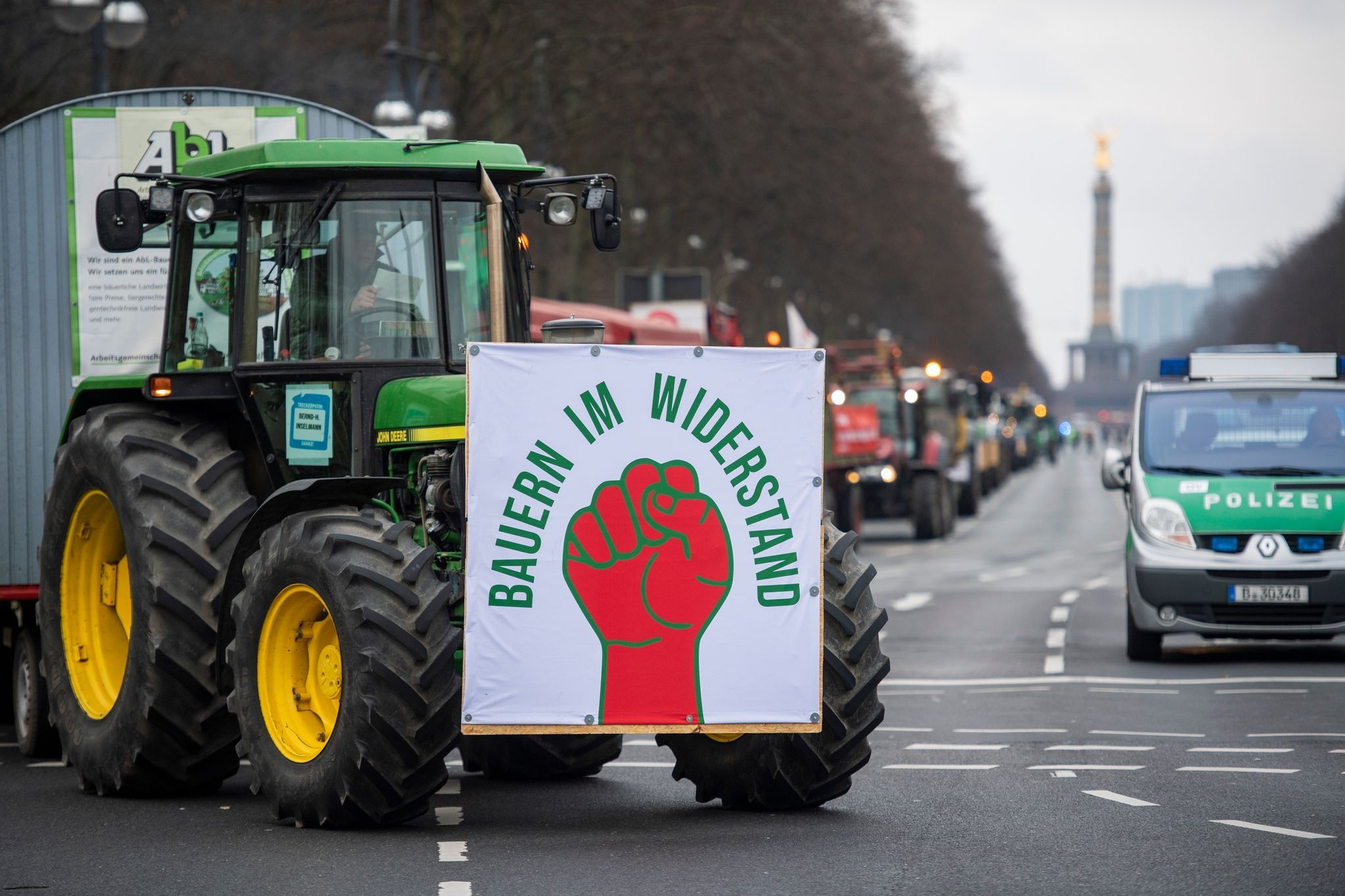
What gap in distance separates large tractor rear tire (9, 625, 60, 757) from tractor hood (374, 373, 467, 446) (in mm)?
2712

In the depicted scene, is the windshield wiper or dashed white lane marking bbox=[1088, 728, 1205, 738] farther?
the windshield wiper

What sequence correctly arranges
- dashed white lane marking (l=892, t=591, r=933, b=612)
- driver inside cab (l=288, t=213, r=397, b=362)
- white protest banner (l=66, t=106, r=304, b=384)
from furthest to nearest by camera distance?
dashed white lane marking (l=892, t=591, r=933, b=612) → white protest banner (l=66, t=106, r=304, b=384) → driver inside cab (l=288, t=213, r=397, b=362)

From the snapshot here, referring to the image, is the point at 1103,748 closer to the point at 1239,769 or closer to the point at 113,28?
the point at 1239,769

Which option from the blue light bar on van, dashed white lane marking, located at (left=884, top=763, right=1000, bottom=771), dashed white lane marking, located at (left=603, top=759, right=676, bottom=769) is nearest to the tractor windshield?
dashed white lane marking, located at (left=603, top=759, right=676, bottom=769)

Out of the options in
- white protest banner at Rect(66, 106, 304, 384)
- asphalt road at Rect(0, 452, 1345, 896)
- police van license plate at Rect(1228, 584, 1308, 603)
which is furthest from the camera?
police van license plate at Rect(1228, 584, 1308, 603)

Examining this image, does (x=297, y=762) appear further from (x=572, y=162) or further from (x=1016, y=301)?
(x=1016, y=301)

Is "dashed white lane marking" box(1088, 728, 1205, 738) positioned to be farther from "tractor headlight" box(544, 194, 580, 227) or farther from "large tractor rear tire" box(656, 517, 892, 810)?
"tractor headlight" box(544, 194, 580, 227)

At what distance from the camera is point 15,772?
33.3 feet

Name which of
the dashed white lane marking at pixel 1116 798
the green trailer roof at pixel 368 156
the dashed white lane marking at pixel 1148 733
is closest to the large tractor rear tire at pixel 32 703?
the green trailer roof at pixel 368 156

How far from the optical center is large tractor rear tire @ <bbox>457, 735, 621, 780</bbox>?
386 inches

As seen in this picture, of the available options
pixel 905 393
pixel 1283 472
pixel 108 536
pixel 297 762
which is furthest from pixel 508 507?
pixel 905 393

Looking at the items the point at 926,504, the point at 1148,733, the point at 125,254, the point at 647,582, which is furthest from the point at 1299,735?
the point at 926,504

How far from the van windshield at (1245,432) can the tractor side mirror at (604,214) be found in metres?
7.52

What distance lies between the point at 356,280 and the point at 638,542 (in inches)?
70.9
